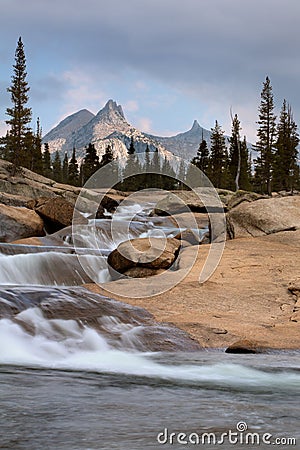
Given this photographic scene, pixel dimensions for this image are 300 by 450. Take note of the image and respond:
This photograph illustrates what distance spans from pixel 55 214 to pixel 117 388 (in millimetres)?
16153

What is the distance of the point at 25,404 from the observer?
4.34 meters

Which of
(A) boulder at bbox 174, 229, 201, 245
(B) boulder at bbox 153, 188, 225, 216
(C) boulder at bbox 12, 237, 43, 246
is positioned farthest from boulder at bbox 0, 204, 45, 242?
(B) boulder at bbox 153, 188, 225, 216

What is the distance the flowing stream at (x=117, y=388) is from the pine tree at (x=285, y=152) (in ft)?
152

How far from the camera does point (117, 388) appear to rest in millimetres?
5309

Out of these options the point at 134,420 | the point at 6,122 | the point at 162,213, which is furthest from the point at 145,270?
the point at 6,122

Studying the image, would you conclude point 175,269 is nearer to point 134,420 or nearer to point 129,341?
point 129,341

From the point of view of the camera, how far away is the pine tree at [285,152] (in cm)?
5305

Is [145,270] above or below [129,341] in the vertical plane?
above

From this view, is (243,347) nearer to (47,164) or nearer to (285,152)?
(285,152)

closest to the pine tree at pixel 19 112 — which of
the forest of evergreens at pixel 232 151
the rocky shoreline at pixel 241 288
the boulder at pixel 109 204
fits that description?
the forest of evergreens at pixel 232 151

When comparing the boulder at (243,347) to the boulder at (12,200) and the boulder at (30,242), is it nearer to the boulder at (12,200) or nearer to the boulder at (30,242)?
the boulder at (30,242)

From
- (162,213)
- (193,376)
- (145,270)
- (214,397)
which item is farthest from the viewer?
(162,213)

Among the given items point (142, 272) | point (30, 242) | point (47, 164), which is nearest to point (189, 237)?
point (30, 242)

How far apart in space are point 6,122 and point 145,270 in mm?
36156
